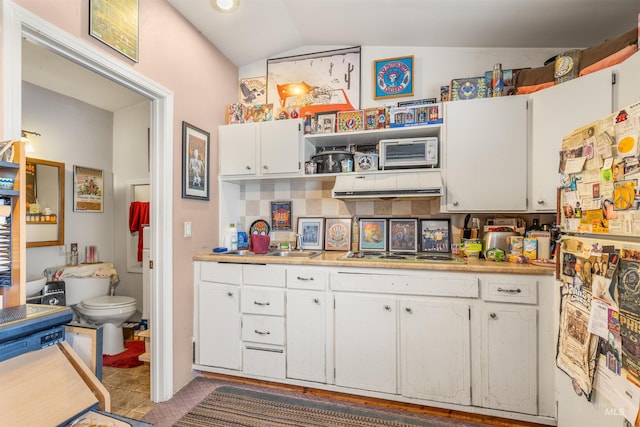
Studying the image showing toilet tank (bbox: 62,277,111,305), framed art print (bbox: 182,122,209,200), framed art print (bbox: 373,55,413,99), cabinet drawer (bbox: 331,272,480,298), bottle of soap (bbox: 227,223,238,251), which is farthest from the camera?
toilet tank (bbox: 62,277,111,305)

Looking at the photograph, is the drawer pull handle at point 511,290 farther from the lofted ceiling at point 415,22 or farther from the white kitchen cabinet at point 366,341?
the lofted ceiling at point 415,22

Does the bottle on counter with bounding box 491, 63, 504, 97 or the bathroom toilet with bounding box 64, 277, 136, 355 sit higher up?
the bottle on counter with bounding box 491, 63, 504, 97

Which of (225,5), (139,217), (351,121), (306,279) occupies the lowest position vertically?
(306,279)

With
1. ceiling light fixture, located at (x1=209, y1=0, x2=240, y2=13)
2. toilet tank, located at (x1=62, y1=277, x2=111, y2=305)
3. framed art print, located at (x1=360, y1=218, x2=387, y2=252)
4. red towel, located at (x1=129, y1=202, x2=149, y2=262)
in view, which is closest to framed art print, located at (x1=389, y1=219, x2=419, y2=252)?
framed art print, located at (x1=360, y1=218, x2=387, y2=252)

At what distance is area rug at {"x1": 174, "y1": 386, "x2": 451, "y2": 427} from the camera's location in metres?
1.82

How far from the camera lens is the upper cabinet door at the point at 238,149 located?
8.37 ft

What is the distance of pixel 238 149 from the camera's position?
8.47ft

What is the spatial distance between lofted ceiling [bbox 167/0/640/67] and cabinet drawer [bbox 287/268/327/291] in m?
1.94

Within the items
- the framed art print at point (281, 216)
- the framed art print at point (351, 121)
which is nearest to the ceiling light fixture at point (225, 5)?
the framed art print at point (351, 121)

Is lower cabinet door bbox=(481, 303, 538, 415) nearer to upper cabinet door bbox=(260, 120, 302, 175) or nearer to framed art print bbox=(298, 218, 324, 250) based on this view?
framed art print bbox=(298, 218, 324, 250)

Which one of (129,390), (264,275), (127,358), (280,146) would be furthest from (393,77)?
(127,358)

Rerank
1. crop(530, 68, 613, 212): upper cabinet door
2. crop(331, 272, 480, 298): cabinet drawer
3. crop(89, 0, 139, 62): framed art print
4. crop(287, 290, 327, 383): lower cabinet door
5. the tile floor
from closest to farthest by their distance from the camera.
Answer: crop(89, 0, 139, 62): framed art print < crop(530, 68, 613, 212): upper cabinet door < crop(331, 272, 480, 298): cabinet drawer < the tile floor < crop(287, 290, 327, 383): lower cabinet door

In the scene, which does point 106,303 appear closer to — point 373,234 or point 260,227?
point 260,227

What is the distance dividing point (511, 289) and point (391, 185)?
102cm
